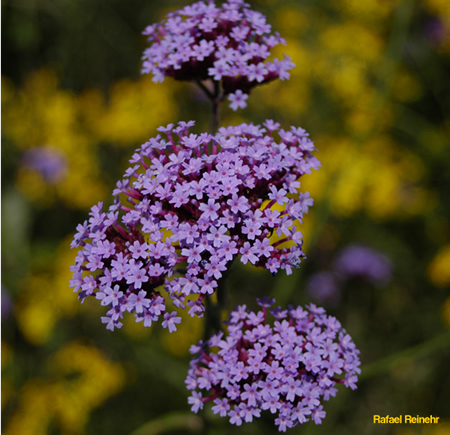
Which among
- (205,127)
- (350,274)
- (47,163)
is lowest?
(350,274)

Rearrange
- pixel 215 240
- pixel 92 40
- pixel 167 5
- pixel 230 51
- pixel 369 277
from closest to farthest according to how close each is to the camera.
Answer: pixel 215 240
pixel 230 51
pixel 369 277
pixel 92 40
pixel 167 5

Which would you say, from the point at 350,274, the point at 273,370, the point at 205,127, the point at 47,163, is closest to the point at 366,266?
the point at 350,274

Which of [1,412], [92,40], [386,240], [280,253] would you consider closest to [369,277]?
[386,240]

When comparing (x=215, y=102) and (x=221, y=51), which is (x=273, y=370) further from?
(x=221, y=51)

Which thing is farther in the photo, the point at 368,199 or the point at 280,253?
the point at 368,199

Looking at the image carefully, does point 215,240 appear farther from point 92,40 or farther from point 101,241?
point 92,40

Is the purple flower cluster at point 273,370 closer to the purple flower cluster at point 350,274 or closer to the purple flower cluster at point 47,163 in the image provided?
the purple flower cluster at point 350,274

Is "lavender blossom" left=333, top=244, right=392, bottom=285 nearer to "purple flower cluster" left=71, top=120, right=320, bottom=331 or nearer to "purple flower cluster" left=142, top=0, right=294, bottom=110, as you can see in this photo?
"purple flower cluster" left=142, top=0, right=294, bottom=110
